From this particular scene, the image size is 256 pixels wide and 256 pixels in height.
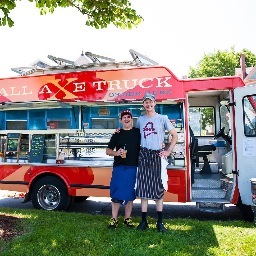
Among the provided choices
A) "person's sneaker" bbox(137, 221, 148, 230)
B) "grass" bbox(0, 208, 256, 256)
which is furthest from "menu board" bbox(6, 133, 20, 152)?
"person's sneaker" bbox(137, 221, 148, 230)

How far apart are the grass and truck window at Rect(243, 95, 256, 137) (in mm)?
1655

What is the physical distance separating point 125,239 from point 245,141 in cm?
284

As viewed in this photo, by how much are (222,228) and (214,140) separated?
3100 millimetres

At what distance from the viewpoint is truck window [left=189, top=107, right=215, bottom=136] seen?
8.30 meters

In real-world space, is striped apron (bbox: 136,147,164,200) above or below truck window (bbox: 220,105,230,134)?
below

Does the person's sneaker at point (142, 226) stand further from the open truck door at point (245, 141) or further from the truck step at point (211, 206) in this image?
the open truck door at point (245, 141)

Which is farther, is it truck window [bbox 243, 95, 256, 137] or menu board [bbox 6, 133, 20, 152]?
menu board [bbox 6, 133, 20, 152]

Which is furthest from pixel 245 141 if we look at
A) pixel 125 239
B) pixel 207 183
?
pixel 125 239

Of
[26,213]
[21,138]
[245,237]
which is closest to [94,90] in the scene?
[21,138]

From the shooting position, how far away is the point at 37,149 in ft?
23.7

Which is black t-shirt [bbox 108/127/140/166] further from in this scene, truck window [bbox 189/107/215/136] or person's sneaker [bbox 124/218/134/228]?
truck window [bbox 189/107/215/136]

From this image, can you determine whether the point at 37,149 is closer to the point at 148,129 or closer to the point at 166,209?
the point at 148,129

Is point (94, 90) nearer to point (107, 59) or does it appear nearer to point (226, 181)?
point (107, 59)

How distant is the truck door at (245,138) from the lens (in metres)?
5.97
